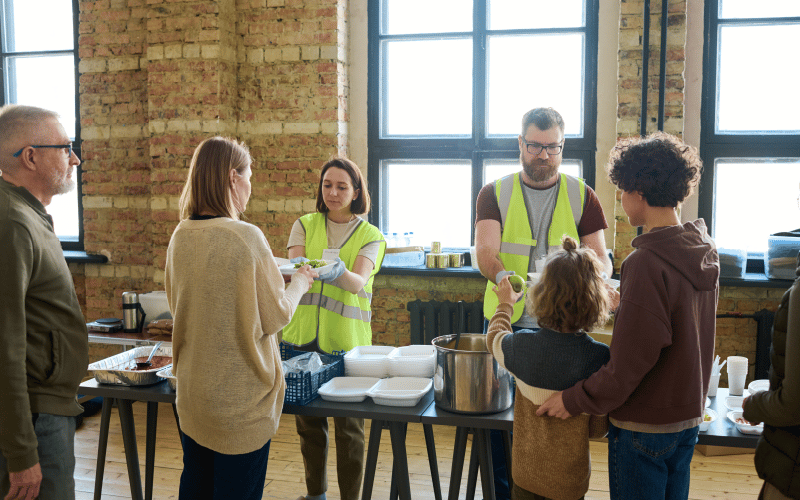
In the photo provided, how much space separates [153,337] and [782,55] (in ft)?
13.4

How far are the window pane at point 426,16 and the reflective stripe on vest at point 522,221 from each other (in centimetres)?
198

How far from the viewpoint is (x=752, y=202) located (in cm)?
391

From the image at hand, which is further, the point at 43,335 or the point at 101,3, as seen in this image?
the point at 101,3

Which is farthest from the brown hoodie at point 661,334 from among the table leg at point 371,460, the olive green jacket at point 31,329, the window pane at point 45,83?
the window pane at point 45,83

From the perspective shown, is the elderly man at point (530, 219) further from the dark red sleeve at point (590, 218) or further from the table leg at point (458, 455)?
the table leg at point (458, 455)

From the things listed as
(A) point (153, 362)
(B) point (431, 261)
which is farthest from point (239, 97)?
(A) point (153, 362)

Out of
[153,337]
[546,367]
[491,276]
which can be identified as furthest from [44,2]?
[546,367]

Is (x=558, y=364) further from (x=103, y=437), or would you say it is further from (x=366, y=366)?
(x=103, y=437)

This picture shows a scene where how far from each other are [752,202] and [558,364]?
2874 mm

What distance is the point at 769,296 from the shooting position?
3674mm

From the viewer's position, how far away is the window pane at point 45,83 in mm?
4949

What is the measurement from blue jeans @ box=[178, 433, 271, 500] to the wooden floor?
116 cm

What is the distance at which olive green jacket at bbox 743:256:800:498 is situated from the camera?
4.78 ft

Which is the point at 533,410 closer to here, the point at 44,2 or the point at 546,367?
the point at 546,367
